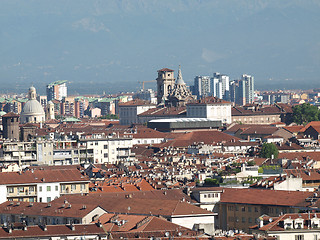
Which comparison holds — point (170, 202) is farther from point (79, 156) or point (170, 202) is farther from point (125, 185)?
point (79, 156)

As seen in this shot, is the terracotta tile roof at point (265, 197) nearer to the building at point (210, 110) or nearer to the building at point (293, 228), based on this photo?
the building at point (293, 228)

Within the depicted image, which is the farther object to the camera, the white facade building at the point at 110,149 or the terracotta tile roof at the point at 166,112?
the terracotta tile roof at the point at 166,112

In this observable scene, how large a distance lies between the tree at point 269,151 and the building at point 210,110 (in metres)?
62.3

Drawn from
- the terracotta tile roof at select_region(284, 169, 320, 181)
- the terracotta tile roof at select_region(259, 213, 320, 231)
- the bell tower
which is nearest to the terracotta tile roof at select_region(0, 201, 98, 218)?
the terracotta tile roof at select_region(259, 213, 320, 231)

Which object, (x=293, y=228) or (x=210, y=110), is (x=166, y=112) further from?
(x=293, y=228)

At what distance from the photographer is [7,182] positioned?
6222cm

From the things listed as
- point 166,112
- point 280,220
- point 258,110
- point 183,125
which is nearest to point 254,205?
point 280,220

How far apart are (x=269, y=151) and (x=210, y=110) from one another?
66.3 meters

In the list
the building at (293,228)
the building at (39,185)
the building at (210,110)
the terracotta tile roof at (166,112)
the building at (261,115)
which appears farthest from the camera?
the building at (261,115)

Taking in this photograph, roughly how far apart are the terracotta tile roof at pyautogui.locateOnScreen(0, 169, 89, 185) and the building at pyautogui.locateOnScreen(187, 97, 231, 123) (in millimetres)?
96958

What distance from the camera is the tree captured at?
314ft

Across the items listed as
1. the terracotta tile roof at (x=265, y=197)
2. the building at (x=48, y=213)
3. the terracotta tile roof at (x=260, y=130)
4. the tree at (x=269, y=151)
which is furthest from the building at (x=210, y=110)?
the building at (x=48, y=213)

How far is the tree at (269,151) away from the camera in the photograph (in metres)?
95.6

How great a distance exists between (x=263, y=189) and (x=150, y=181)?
9.66m
